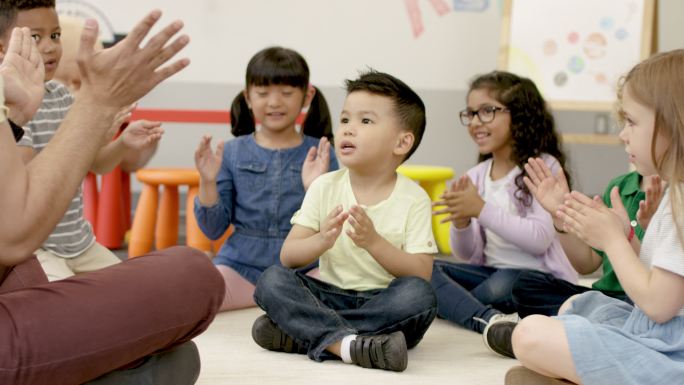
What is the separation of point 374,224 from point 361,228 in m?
0.17

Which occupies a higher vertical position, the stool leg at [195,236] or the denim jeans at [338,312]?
the denim jeans at [338,312]

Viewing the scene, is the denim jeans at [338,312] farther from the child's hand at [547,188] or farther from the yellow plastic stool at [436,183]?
the yellow plastic stool at [436,183]

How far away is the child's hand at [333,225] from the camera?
1738 millimetres

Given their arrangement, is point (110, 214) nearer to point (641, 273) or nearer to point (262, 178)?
point (262, 178)

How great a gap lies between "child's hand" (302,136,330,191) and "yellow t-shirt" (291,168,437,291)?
1.03 feet

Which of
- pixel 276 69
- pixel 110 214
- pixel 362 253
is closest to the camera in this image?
pixel 362 253

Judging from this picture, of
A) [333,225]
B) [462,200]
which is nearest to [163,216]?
[462,200]

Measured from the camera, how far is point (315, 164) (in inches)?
90.9

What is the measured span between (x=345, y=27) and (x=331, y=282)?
2404mm

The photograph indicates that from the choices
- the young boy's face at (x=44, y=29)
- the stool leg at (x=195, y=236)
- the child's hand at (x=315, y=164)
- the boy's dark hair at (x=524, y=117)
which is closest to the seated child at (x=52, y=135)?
the young boy's face at (x=44, y=29)

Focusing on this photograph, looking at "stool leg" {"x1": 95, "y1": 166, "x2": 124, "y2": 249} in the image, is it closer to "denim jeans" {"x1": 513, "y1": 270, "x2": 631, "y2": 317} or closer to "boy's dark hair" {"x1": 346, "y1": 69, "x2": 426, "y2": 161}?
"boy's dark hair" {"x1": 346, "y1": 69, "x2": 426, "y2": 161}

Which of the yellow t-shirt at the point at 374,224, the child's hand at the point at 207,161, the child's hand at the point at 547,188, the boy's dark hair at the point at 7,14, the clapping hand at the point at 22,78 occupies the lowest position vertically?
the yellow t-shirt at the point at 374,224

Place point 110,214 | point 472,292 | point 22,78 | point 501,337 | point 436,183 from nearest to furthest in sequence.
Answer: point 22,78, point 501,337, point 472,292, point 110,214, point 436,183

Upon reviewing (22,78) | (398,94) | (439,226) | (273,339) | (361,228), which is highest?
(22,78)
